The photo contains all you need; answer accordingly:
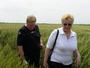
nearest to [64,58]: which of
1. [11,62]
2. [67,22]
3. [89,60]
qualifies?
[67,22]

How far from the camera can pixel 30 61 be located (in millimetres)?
8273

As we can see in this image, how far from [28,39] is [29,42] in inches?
3.1

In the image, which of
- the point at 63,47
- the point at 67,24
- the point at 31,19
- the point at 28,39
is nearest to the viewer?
the point at 67,24

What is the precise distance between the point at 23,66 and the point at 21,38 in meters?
1.06

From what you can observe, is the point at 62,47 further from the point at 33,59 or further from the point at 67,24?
the point at 33,59

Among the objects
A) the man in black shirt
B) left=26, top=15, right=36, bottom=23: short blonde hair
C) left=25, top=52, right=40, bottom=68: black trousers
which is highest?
left=26, top=15, right=36, bottom=23: short blonde hair

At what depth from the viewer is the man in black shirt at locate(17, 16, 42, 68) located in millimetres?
7871

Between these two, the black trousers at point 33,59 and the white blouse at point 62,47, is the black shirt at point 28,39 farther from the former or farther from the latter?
the white blouse at point 62,47

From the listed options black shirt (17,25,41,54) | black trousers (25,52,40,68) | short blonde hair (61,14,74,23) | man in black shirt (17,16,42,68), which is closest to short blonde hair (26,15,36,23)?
man in black shirt (17,16,42,68)

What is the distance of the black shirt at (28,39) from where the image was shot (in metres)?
7.93

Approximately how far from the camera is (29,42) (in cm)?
807

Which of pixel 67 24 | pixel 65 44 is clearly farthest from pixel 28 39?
pixel 67 24

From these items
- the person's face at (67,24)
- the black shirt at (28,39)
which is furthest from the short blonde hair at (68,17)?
the black shirt at (28,39)

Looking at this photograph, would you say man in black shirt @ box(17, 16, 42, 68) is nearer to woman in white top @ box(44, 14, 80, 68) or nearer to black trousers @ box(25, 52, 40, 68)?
black trousers @ box(25, 52, 40, 68)
